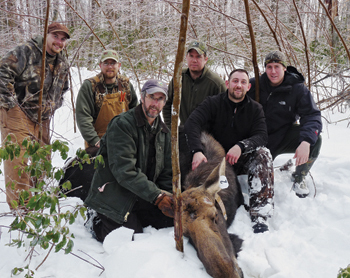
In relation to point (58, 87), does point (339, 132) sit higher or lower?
lower

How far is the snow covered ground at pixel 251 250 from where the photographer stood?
2.50 m

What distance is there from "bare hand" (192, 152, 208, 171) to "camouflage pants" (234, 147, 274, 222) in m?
0.64

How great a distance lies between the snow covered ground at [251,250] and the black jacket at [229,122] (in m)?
0.91

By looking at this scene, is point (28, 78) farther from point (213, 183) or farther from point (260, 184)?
point (260, 184)

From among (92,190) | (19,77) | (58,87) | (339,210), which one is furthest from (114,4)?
(339,210)

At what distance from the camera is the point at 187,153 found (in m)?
4.38

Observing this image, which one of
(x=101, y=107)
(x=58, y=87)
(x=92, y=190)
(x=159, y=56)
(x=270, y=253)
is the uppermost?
(x=159, y=56)

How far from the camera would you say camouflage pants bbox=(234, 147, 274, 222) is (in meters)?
3.71

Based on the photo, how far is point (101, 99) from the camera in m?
4.89

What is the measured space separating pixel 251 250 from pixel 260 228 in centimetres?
57

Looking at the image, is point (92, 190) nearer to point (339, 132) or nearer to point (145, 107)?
point (145, 107)

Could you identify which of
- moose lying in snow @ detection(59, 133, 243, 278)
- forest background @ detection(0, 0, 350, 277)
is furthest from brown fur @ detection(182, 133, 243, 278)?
forest background @ detection(0, 0, 350, 277)

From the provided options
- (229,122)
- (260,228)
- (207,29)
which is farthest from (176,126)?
(207,29)

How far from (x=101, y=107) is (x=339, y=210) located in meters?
3.55
